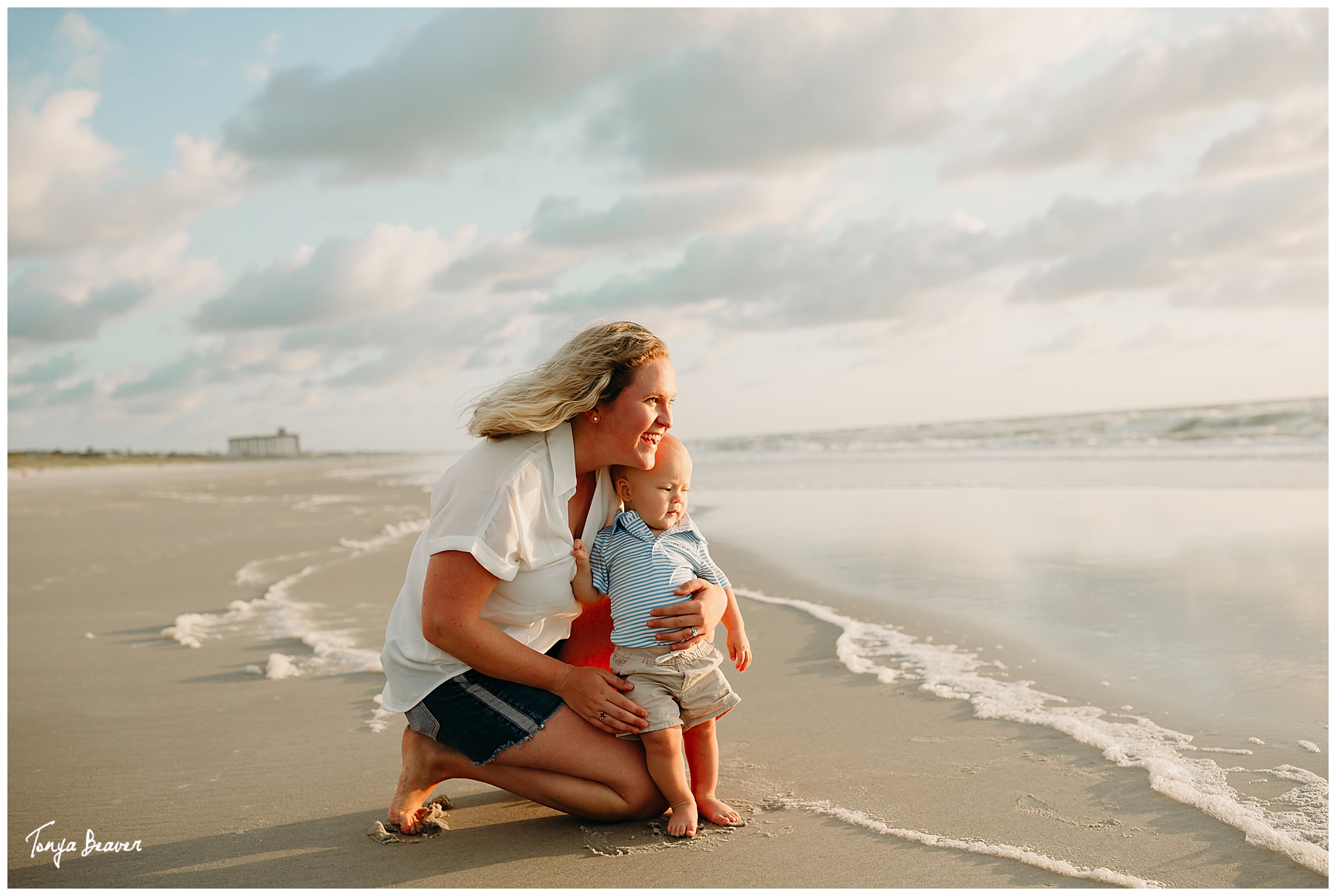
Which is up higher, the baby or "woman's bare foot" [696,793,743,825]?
the baby

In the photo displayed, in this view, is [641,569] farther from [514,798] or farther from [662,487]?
[514,798]

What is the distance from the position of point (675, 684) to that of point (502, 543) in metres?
0.71

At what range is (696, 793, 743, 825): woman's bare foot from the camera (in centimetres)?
289

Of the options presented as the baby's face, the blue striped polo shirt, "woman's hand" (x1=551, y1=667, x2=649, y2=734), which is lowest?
"woman's hand" (x1=551, y1=667, x2=649, y2=734)

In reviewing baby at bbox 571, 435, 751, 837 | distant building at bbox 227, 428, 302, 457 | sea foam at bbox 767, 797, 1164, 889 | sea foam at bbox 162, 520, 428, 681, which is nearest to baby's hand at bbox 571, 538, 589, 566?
baby at bbox 571, 435, 751, 837

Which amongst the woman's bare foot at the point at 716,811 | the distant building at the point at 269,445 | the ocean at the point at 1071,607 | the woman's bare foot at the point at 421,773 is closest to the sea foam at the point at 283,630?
the ocean at the point at 1071,607

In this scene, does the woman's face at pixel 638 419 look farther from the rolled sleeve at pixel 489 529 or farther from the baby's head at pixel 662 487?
the rolled sleeve at pixel 489 529

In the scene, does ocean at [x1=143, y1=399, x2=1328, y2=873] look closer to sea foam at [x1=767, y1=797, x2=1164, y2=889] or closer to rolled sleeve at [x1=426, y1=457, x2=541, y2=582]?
sea foam at [x1=767, y1=797, x2=1164, y2=889]

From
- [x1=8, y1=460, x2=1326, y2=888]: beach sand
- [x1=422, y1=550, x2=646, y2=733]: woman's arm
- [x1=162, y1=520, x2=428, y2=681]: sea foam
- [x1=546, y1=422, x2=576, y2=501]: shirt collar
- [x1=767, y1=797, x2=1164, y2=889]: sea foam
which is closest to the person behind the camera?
[x1=767, y1=797, x2=1164, y2=889]: sea foam

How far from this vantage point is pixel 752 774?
10.8 feet

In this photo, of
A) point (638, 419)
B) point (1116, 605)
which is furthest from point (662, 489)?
point (1116, 605)

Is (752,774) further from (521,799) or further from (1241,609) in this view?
(1241,609)

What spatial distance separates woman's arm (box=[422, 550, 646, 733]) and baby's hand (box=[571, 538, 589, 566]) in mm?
298
